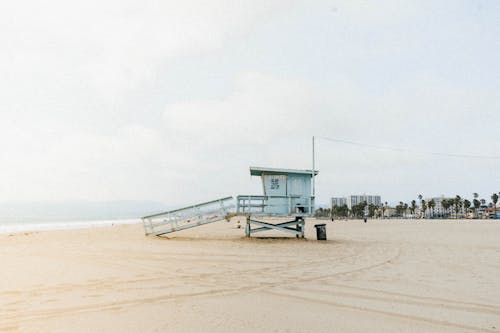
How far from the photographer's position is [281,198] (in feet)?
65.0

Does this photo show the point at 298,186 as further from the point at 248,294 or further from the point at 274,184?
the point at 248,294

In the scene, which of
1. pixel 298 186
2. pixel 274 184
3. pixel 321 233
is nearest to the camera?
pixel 321 233

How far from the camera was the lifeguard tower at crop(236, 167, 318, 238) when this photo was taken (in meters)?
19.4

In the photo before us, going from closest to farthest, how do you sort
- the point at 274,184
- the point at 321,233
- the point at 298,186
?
the point at 321,233 → the point at 274,184 → the point at 298,186

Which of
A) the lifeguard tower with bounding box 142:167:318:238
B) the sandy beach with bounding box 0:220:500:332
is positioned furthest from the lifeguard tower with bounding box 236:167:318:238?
the sandy beach with bounding box 0:220:500:332

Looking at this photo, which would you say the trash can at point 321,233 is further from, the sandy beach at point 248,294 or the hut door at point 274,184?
the sandy beach at point 248,294

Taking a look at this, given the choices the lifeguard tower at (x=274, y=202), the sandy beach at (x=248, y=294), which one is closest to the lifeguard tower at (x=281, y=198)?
the lifeguard tower at (x=274, y=202)

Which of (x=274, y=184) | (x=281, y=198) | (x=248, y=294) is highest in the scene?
(x=274, y=184)

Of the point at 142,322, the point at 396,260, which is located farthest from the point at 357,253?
the point at 142,322

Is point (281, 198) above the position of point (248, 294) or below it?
above

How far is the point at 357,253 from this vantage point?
45.3 feet

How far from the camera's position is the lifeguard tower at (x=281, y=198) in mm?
19359

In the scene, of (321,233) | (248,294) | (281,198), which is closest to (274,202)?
(281,198)

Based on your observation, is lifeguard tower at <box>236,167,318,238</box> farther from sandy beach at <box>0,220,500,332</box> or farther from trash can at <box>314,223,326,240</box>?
sandy beach at <box>0,220,500,332</box>
